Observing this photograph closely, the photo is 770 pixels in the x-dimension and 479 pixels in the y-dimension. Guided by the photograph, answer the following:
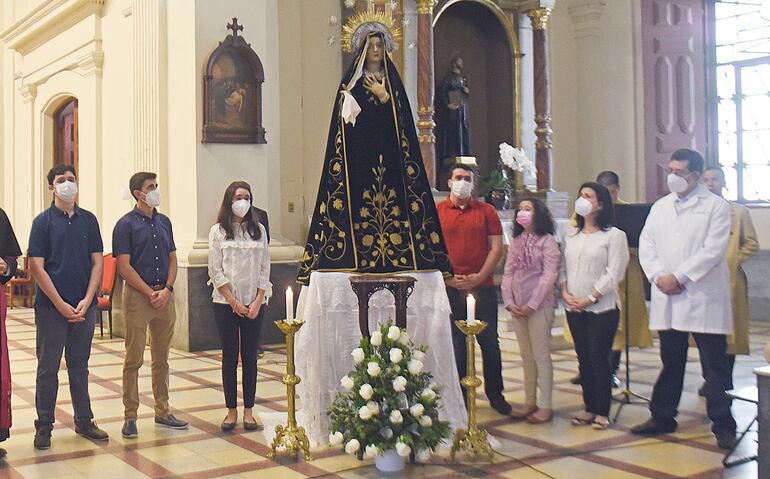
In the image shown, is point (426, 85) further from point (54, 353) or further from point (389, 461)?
point (389, 461)

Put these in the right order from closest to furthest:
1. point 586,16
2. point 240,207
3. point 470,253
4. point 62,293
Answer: point 62,293 < point 240,207 < point 470,253 < point 586,16

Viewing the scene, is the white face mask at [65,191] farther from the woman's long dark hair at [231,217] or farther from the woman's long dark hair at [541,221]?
the woman's long dark hair at [541,221]

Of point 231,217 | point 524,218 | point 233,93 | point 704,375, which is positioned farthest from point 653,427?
point 233,93

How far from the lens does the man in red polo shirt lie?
547 cm

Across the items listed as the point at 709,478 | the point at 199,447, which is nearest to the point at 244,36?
the point at 199,447

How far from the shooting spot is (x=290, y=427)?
4699 mm

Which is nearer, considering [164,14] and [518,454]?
[518,454]

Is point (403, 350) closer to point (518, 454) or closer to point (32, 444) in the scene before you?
point (518, 454)

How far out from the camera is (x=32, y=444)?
16.6 feet

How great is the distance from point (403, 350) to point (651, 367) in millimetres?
3847

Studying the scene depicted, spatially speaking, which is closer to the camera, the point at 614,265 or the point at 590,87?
the point at 614,265

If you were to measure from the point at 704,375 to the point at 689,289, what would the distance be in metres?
0.49

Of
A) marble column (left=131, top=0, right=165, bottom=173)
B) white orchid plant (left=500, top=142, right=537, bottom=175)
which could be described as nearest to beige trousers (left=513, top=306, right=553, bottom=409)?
marble column (left=131, top=0, right=165, bottom=173)

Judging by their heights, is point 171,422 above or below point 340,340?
below
